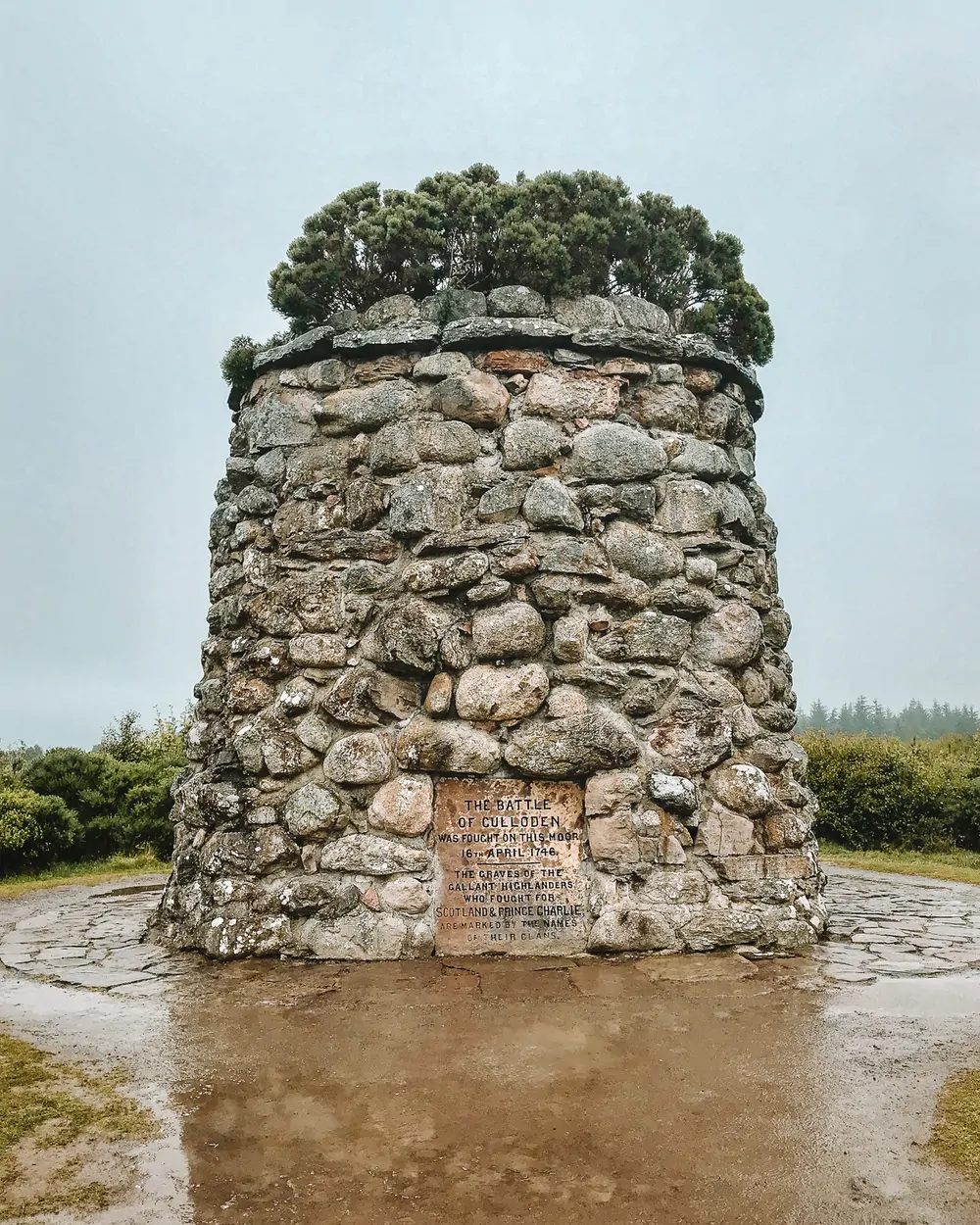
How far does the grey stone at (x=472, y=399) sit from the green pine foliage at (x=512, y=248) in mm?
830

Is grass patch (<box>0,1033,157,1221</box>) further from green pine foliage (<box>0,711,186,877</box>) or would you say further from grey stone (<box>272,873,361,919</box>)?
green pine foliage (<box>0,711,186,877</box>)

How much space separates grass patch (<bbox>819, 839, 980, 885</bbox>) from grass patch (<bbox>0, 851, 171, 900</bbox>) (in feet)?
24.5

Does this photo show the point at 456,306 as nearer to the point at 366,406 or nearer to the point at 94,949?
the point at 366,406

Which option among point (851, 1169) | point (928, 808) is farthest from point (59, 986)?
point (928, 808)

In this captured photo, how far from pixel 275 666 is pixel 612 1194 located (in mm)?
3765

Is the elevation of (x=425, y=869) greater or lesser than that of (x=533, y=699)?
lesser

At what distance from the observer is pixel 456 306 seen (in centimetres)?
592

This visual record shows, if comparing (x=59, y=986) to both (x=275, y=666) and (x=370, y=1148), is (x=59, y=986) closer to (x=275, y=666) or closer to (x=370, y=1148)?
(x=275, y=666)

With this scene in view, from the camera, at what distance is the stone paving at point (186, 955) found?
187 inches

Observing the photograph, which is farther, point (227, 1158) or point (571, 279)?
point (571, 279)

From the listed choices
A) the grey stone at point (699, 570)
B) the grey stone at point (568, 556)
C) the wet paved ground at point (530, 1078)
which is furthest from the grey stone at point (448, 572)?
the wet paved ground at point (530, 1078)

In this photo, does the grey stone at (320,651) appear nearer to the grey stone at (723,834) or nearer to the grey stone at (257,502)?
the grey stone at (257,502)

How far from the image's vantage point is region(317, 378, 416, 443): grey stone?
5.81 meters

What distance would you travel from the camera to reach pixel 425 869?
5.05 meters
